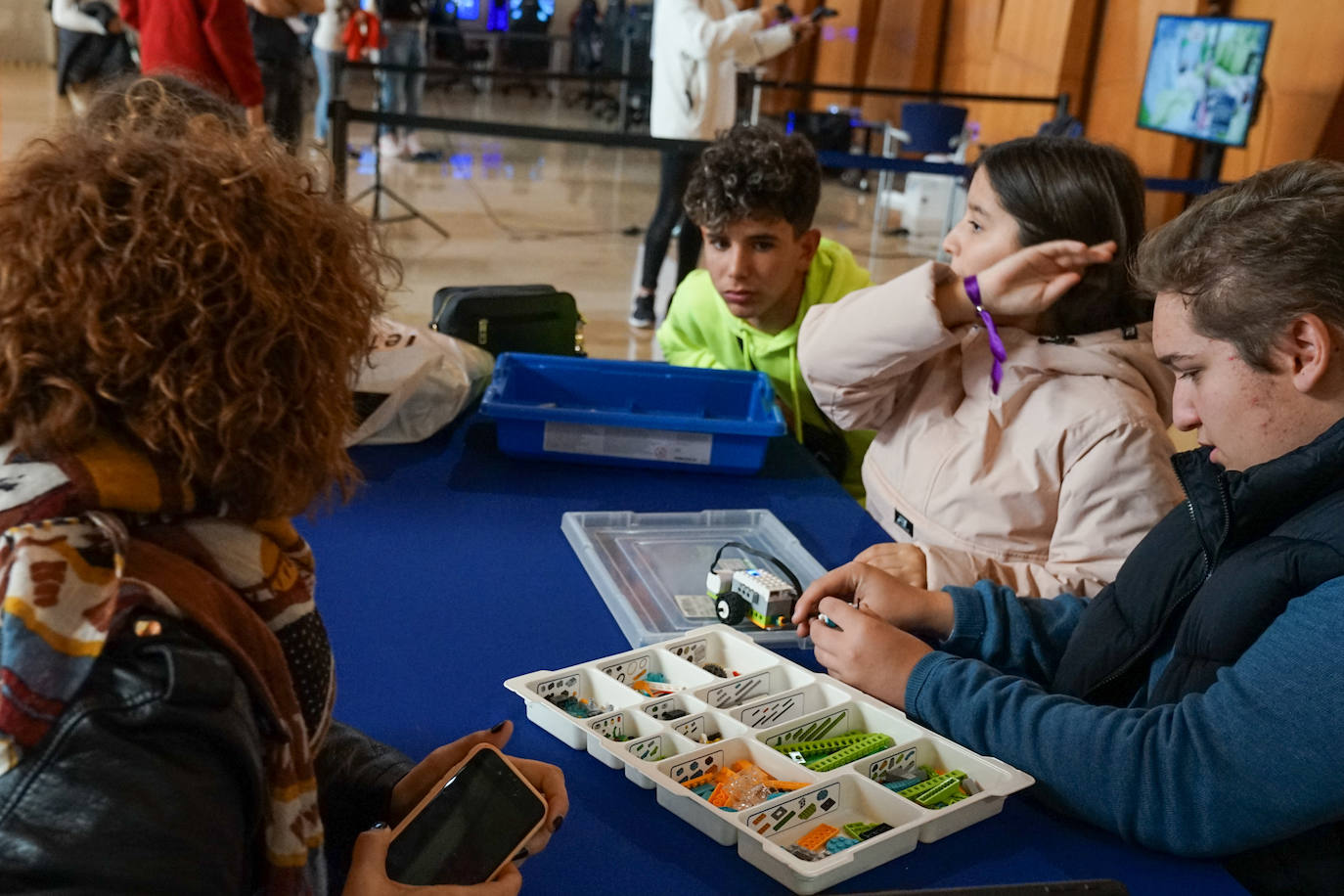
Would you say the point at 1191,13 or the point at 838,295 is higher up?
the point at 1191,13

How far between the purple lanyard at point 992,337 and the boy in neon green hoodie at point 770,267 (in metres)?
0.63

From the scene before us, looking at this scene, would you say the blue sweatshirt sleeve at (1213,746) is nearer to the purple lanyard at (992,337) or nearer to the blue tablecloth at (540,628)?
the blue tablecloth at (540,628)

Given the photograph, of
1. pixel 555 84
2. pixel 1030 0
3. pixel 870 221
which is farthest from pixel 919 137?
pixel 555 84

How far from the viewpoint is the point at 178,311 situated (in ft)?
2.37

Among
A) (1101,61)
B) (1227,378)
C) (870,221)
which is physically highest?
(1101,61)

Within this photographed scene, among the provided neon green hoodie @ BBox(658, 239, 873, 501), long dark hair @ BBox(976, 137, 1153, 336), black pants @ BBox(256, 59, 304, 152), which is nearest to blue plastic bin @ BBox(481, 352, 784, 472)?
neon green hoodie @ BBox(658, 239, 873, 501)

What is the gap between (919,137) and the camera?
7840 millimetres

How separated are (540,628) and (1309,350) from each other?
0.88 metres

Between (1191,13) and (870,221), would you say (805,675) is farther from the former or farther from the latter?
(870,221)

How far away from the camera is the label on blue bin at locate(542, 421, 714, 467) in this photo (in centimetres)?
200

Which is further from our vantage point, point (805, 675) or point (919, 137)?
point (919, 137)

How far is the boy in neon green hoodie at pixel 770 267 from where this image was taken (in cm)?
242

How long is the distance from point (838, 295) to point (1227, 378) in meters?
1.39

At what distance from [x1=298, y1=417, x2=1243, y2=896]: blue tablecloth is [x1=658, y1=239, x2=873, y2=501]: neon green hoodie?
0.62ft
